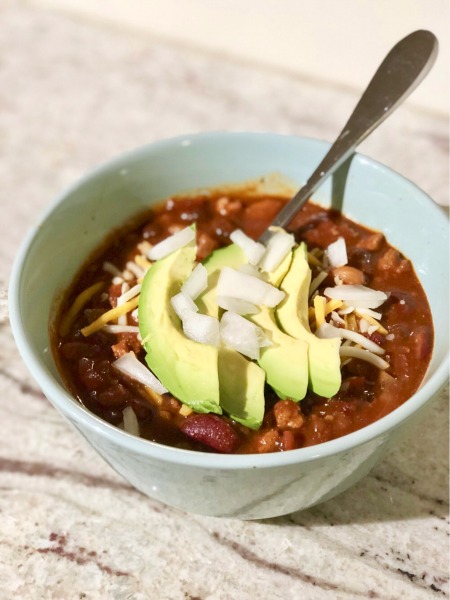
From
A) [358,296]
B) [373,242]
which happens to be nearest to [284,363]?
[358,296]

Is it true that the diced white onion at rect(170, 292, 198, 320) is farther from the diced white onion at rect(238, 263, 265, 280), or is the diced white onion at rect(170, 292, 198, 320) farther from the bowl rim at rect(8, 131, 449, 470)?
the bowl rim at rect(8, 131, 449, 470)

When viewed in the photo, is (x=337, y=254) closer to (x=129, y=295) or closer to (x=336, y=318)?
(x=336, y=318)

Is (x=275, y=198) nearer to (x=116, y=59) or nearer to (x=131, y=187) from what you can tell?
(x=131, y=187)

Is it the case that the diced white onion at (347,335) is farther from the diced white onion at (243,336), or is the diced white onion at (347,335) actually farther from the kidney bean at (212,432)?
the kidney bean at (212,432)

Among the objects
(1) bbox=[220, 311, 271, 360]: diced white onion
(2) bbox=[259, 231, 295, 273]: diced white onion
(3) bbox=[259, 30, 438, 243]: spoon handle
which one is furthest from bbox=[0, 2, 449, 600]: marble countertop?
(3) bbox=[259, 30, 438, 243]: spoon handle

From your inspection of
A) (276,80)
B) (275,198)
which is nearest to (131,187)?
(275,198)
